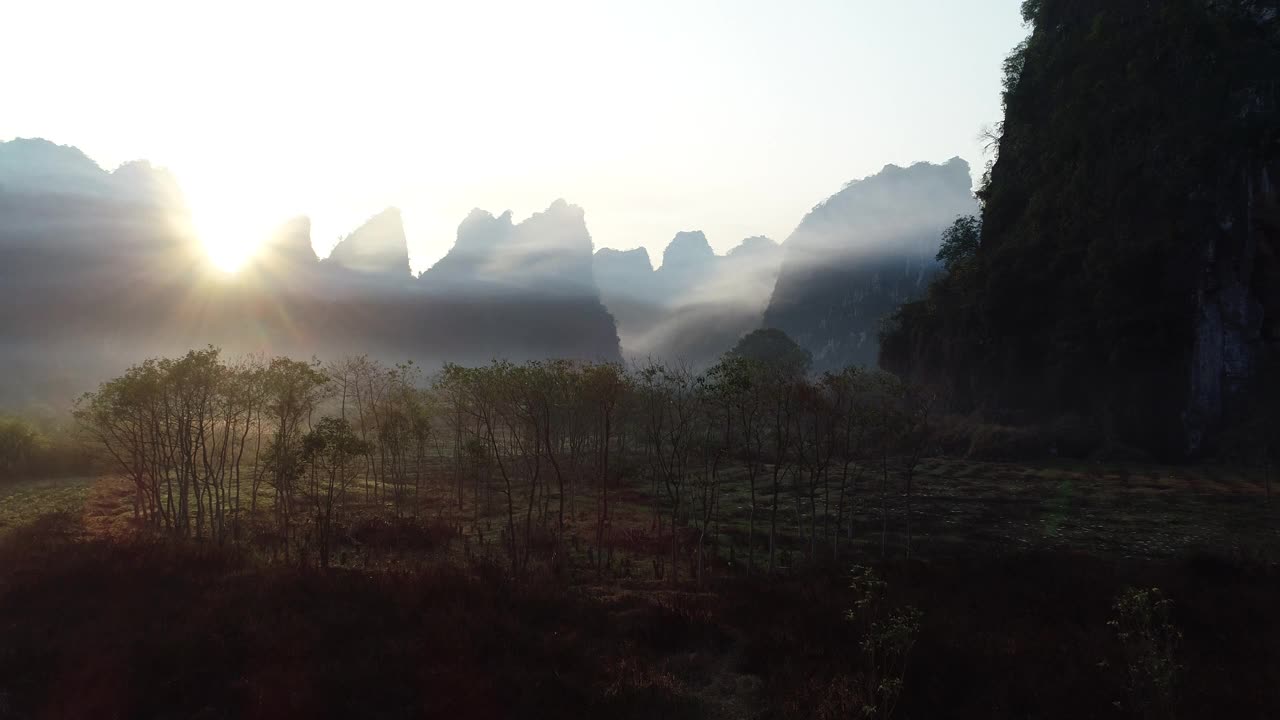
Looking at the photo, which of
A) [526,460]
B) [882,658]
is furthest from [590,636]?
[526,460]

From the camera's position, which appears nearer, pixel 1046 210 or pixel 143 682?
pixel 143 682

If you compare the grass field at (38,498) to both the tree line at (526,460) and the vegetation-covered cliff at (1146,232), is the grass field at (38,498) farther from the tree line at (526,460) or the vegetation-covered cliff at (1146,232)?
the vegetation-covered cliff at (1146,232)

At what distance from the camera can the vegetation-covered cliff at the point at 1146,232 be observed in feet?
197

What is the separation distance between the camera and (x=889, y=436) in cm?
4134

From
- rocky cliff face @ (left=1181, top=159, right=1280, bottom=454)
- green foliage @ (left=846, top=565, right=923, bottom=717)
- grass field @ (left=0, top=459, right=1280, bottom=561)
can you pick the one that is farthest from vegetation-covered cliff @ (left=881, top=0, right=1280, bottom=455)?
green foliage @ (left=846, top=565, right=923, bottom=717)

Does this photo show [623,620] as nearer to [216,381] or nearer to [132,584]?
[132,584]

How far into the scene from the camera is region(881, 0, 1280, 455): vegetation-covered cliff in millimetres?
60125

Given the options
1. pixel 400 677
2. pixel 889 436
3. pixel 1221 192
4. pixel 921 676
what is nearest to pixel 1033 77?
pixel 1221 192

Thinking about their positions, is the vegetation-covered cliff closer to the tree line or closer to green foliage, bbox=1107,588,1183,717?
the tree line

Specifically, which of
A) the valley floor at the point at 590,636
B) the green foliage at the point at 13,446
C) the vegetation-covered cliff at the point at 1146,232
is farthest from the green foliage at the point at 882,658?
the green foliage at the point at 13,446

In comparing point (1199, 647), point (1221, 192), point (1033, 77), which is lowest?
point (1199, 647)

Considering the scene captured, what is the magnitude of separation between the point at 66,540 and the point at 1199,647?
40833mm

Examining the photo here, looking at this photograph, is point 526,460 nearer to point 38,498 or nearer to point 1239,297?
point 38,498

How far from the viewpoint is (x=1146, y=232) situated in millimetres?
64188
